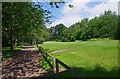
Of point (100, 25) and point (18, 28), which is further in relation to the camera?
point (100, 25)

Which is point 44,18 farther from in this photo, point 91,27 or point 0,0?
point 91,27

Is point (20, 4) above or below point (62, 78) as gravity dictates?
above

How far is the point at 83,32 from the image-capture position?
371 feet

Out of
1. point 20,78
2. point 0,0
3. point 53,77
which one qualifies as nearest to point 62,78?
point 53,77

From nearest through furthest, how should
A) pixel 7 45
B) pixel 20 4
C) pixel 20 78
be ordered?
pixel 20 78, pixel 20 4, pixel 7 45

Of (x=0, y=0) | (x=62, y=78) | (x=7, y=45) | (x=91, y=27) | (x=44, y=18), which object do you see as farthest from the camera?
(x=91, y=27)

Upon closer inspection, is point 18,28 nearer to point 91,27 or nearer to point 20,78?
point 20,78

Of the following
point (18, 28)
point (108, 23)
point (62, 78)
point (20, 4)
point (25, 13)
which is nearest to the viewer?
point (62, 78)

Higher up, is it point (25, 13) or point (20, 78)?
point (25, 13)

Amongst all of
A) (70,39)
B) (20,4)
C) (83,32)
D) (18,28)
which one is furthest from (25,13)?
(70,39)

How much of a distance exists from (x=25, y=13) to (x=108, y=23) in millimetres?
78975

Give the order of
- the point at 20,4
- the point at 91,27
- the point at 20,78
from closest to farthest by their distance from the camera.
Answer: the point at 20,78
the point at 20,4
the point at 91,27

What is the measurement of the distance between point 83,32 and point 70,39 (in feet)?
80.0

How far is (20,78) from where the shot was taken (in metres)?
11.7
